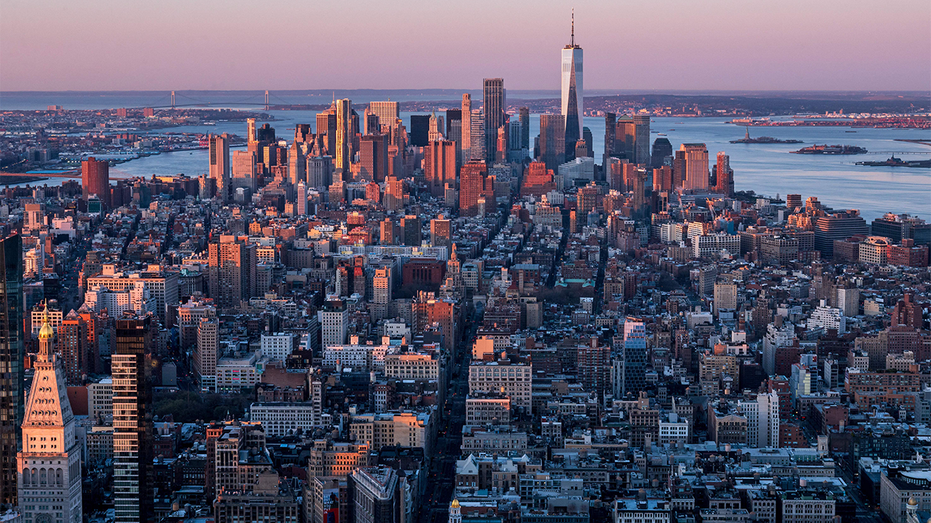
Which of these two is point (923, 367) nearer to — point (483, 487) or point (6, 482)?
point (483, 487)

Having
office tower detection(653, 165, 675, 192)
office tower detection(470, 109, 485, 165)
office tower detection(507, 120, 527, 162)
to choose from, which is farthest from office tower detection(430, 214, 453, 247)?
office tower detection(507, 120, 527, 162)

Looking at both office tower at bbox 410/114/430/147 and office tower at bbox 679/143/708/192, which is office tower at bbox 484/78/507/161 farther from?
office tower at bbox 679/143/708/192

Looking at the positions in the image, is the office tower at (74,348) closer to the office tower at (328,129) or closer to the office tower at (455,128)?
the office tower at (328,129)

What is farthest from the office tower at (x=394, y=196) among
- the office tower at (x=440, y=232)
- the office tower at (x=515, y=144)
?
the office tower at (x=515, y=144)

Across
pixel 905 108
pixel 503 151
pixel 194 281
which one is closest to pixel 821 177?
pixel 503 151

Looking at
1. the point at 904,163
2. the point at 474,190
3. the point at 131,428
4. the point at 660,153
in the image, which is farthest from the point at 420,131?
the point at 131,428

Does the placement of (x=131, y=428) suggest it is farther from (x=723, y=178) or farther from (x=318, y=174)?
(x=318, y=174)
